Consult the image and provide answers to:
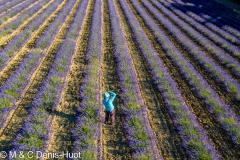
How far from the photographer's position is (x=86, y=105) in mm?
9312

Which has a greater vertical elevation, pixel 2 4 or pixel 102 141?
pixel 2 4

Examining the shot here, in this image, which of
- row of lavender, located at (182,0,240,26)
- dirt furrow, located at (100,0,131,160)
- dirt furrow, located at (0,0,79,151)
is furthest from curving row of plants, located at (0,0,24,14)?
row of lavender, located at (182,0,240,26)

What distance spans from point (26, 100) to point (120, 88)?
4139 millimetres

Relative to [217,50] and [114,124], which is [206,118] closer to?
[114,124]

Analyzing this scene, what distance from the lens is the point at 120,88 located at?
10766 millimetres

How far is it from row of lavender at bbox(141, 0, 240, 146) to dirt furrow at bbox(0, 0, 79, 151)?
7170mm

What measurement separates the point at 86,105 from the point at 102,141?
189 cm

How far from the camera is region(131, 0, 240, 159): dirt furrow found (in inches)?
314

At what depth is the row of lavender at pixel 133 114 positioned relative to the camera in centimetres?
757

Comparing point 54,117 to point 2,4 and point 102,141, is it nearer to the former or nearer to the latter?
point 102,141

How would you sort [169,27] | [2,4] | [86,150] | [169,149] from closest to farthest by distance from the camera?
[86,150]
[169,149]
[169,27]
[2,4]

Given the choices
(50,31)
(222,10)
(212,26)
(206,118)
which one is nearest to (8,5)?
(50,31)

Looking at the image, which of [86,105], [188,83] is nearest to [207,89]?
[188,83]

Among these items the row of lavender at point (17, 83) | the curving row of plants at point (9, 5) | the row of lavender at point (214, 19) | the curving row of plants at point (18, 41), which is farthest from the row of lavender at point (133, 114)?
the curving row of plants at point (9, 5)
